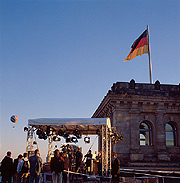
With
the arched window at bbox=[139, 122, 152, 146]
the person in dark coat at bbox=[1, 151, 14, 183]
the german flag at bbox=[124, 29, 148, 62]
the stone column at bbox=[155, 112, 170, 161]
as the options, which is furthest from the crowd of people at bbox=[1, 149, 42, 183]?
the german flag at bbox=[124, 29, 148, 62]

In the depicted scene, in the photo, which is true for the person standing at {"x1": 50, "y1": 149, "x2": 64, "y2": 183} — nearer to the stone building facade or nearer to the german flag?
the stone building facade

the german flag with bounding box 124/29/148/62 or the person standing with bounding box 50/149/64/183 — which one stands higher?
the german flag with bounding box 124/29/148/62

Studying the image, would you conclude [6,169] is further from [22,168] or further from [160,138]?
[160,138]

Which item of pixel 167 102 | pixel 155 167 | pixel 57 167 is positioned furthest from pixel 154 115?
pixel 57 167

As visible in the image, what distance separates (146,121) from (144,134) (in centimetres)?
124

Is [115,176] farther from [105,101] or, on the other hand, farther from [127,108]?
[105,101]

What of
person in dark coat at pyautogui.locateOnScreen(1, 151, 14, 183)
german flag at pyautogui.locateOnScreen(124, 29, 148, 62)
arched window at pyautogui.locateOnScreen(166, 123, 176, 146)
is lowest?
person in dark coat at pyautogui.locateOnScreen(1, 151, 14, 183)

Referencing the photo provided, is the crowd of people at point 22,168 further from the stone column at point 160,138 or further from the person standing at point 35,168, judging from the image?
the stone column at point 160,138

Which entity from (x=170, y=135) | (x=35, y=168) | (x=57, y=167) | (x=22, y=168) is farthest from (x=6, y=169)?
(x=170, y=135)

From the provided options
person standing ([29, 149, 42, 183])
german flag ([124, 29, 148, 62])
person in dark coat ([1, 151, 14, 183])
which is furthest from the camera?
german flag ([124, 29, 148, 62])

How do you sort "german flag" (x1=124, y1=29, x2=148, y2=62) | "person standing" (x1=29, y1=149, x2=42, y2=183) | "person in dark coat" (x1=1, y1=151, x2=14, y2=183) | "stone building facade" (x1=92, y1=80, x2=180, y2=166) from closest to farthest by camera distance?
"person standing" (x1=29, y1=149, x2=42, y2=183) → "person in dark coat" (x1=1, y1=151, x2=14, y2=183) → "stone building facade" (x1=92, y1=80, x2=180, y2=166) → "german flag" (x1=124, y1=29, x2=148, y2=62)

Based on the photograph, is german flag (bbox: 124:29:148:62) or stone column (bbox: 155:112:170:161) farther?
german flag (bbox: 124:29:148:62)

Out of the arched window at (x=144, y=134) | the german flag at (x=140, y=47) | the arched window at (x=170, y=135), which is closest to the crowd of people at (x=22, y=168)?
the arched window at (x=144, y=134)

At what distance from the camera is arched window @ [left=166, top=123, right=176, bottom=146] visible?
2302 centimetres
